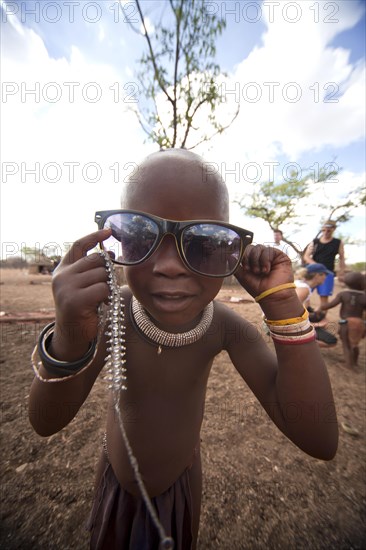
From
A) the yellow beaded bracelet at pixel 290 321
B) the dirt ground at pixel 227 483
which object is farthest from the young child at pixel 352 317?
the yellow beaded bracelet at pixel 290 321

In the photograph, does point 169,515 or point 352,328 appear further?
point 352,328

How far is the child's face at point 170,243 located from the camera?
110cm

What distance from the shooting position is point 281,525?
1.77 m

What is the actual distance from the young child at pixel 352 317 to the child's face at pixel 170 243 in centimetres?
470

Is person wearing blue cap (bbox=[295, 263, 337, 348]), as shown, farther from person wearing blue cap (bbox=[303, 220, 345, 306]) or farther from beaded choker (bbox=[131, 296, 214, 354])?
beaded choker (bbox=[131, 296, 214, 354])

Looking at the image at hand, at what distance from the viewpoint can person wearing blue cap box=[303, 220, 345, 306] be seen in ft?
20.8

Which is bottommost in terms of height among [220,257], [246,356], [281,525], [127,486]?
[281,525]

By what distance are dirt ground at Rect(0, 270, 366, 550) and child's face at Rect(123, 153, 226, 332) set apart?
170 centimetres

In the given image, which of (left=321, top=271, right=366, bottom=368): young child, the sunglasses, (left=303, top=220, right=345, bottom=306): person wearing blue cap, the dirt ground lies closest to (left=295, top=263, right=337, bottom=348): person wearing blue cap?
(left=303, top=220, right=345, bottom=306): person wearing blue cap

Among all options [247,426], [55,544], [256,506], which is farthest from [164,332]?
[247,426]

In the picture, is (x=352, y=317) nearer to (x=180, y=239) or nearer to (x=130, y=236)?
(x=180, y=239)

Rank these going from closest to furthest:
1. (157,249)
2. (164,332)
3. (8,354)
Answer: (157,249)
(164,332)
(8,354)

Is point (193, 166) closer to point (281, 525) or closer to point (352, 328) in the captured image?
point (281, 525)

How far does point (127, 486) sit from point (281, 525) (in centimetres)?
125
